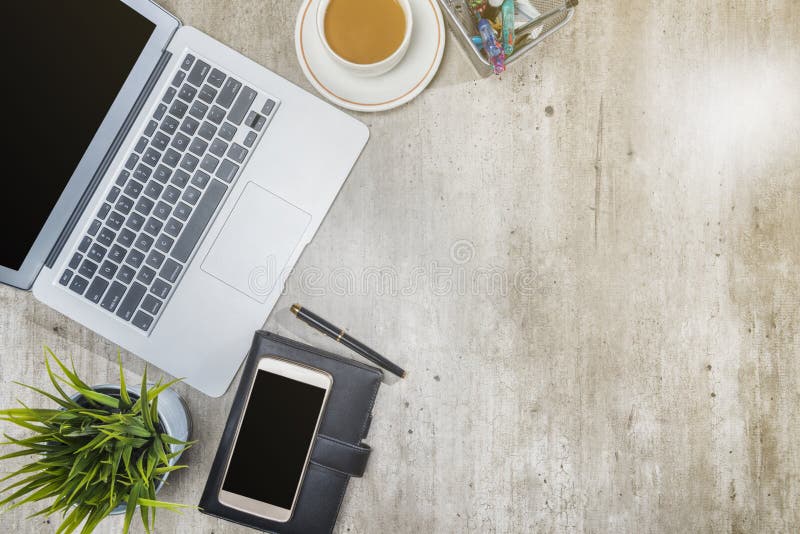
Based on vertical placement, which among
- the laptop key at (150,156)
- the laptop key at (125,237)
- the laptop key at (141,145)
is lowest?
the laptop key at (125,237)

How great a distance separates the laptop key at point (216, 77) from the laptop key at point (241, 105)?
0.04m

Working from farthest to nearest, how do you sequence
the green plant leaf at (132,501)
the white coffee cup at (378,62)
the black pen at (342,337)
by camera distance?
1. the black pen at (342,337)
2. the white coffee cup at (378,62)
3. the green plant leaf at (132,501)

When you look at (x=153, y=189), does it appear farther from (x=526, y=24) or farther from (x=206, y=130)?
(x=526, y=24)

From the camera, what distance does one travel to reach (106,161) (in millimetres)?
776

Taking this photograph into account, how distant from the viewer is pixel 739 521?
84cm

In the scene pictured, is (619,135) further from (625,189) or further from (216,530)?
(216,530)

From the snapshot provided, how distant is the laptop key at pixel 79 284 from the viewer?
0.78m

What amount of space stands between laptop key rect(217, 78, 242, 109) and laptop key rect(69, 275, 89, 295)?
13.1 inches

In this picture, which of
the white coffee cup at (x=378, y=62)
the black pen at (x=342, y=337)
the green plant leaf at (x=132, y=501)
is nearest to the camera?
the green plant leaf at (x=132, y=501)

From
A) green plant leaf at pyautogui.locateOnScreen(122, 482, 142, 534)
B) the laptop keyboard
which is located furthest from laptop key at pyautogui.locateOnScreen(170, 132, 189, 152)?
green plant leaf at pyautogui.locateOnScreen(122, 482, 142, 534)

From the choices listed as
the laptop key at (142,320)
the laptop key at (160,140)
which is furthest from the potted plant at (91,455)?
the laptop key at (160,140)

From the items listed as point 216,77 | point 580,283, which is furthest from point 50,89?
point 580,283

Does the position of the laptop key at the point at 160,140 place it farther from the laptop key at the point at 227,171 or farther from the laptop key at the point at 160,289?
the laptop key at the point at 160,289

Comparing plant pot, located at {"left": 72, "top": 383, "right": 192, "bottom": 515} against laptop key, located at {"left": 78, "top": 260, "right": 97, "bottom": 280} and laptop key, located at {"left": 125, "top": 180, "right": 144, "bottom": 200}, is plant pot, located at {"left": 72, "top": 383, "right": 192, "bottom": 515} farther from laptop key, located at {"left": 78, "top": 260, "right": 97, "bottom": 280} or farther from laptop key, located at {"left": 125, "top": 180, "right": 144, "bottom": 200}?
laptop key, located at {"left": 125, "top": 180, "right": 144, "bottom": 200}
